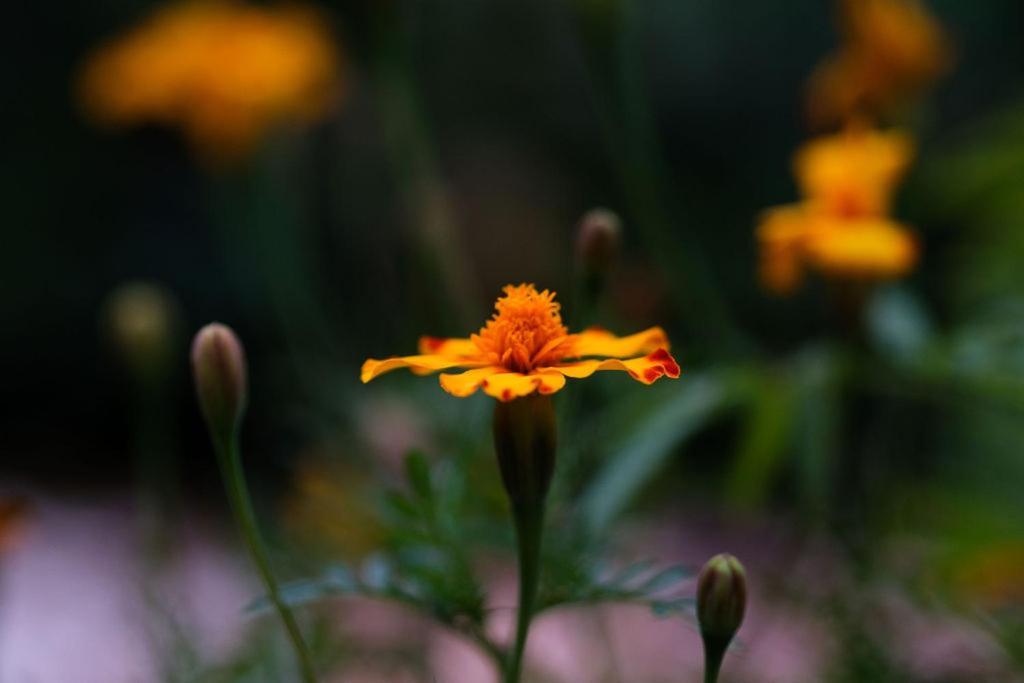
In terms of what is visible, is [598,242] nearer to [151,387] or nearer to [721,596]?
[721,596]

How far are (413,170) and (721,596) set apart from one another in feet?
1.94

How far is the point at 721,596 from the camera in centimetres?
36

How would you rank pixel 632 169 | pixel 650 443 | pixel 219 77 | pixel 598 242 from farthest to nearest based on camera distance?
1. pixel 219 77
2. pixel 632 169
3. pixel 650 443
4. pixel 598 242

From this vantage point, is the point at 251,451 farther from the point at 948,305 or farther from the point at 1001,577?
the point at 1001,577

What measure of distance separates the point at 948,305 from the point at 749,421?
956 mm

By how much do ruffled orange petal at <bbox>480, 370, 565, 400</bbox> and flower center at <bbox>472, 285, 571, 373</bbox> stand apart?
0.02 meters

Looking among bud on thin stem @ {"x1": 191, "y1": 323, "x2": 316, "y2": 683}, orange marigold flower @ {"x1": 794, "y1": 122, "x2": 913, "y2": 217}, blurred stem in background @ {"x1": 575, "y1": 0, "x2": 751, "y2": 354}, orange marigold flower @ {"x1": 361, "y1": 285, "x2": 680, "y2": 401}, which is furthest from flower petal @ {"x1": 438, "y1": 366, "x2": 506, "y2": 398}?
blurred stem in background @ {"x1": 575, "y1": 0, "x2": 751, "y2": 354}

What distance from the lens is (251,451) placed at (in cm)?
178

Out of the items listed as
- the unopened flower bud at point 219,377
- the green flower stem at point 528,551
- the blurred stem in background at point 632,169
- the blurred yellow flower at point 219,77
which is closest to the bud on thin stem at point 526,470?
the green flower stem at point 528,551

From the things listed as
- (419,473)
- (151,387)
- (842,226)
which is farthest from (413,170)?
(151,387)

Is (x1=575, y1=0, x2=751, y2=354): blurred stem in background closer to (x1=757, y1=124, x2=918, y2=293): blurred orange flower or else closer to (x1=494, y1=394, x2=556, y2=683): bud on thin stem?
(x1=757, y1=124, x2=918, y2=293): blurred orange flower

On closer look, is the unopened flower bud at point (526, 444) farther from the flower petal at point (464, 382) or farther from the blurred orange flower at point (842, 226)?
the blurred orange flower at point (842, 226)

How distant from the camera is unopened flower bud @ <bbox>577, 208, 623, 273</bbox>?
1.54 feet

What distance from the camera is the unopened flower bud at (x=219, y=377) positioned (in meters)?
0.42
